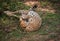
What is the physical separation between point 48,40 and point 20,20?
105 centimetres

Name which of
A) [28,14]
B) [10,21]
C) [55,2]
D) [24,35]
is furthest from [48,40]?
[55,2]

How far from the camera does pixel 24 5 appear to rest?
21.6 ft

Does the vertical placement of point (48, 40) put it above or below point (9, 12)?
below

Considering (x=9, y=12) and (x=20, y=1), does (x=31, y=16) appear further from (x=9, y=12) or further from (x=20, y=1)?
(x=20, y=1)

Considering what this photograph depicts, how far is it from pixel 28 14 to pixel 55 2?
1.83m

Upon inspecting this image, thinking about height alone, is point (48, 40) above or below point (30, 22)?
below

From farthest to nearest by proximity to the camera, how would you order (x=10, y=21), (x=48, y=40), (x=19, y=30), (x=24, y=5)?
(x=24, y=5) → (x=10, y=21) → (x=19, y=30) → (x=48, y=40)

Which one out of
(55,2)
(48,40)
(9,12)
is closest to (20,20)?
(9,12)

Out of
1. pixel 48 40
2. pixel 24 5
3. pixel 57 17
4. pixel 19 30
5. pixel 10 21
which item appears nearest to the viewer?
pixel 48 40

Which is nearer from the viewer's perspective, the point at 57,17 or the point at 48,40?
the point at 48,40

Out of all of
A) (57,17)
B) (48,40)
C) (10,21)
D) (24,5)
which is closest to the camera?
(48,40)

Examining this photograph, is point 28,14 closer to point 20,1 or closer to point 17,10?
point 17,10

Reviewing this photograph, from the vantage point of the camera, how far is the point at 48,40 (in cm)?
491

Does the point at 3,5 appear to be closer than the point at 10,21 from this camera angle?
No
